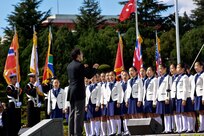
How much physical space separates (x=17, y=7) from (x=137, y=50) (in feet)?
79.9

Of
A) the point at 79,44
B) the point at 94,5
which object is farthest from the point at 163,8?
the point at 79,44

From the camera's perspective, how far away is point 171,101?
14188 mm

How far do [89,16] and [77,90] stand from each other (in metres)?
39.0

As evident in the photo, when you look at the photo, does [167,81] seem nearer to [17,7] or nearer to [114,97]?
[114,97]

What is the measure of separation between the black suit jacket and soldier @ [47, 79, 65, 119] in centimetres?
529

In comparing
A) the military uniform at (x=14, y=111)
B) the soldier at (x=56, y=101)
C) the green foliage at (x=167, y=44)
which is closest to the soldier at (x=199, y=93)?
the soldier at (x=56, y=101)

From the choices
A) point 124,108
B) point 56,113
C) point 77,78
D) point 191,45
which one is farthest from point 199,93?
point 191,45

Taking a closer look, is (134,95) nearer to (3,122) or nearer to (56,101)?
(56,101)

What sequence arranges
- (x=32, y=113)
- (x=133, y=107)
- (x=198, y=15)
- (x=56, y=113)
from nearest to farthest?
(x=133, y=107) < (x=56, y=113) < (x=32, y=113) < (x=198, y=15)

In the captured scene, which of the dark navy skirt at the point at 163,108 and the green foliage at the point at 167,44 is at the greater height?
the green foliage at the point at 167,44

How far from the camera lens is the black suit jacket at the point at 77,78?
11.2 meters

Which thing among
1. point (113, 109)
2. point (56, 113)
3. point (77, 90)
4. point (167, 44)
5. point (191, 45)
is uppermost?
point (167, 44)

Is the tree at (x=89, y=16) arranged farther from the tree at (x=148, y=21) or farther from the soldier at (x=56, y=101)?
the soldier at (x=56, y=101)

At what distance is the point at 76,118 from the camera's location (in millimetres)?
11180
